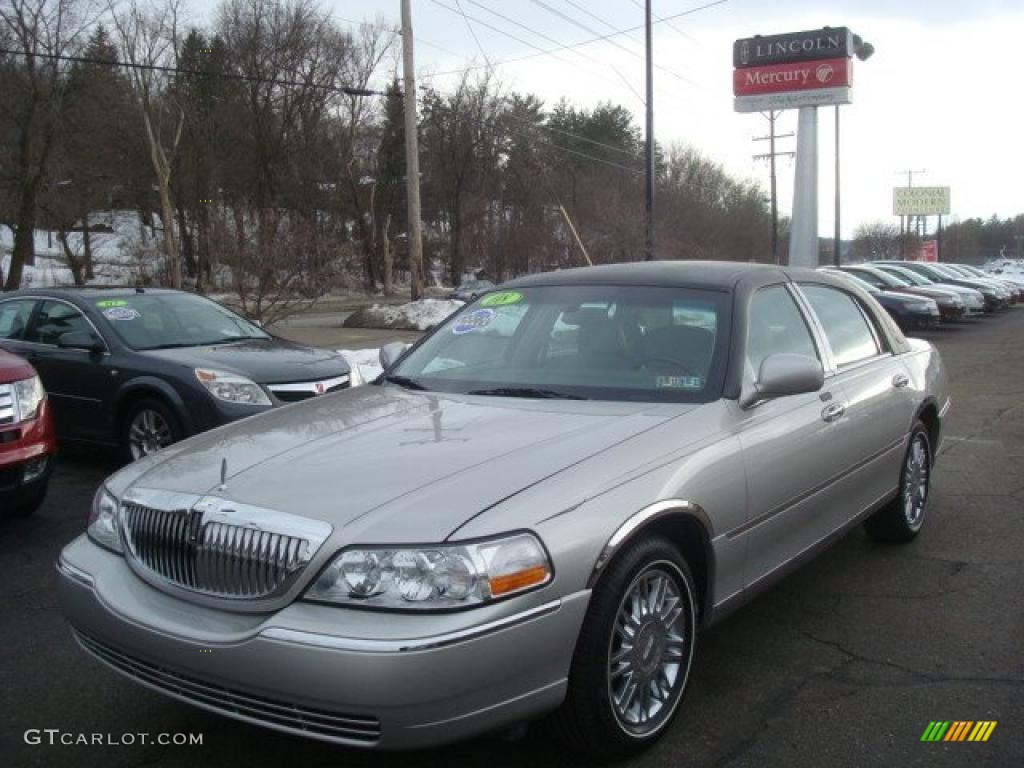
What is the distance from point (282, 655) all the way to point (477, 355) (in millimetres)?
1975

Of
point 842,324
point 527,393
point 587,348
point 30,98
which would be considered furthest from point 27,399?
point 30,98

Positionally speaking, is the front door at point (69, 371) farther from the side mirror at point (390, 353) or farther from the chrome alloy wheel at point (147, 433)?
the side mirror at point (390, 353)

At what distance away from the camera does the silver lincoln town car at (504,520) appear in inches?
98.0

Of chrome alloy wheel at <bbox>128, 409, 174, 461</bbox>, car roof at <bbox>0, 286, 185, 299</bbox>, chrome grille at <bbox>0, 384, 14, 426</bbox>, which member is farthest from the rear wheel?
chrome grille at <bbox>0, 384, 14, 426</bbox>

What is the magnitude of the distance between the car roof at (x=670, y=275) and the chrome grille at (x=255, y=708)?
2329 millimetres

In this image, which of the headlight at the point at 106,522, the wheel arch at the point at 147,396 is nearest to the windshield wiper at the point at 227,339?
the wheel arch at the point at 147,396

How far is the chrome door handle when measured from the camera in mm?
4078

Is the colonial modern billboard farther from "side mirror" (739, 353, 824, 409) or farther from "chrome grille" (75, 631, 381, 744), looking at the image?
"chrome grille" (75, 631, 381, 744)

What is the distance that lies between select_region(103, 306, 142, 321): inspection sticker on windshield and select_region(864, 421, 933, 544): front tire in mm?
5716

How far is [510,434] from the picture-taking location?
322 centimetres

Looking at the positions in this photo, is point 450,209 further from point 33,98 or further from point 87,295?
point 87,295

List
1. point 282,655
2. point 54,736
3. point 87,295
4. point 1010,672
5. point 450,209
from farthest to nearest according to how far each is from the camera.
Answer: point 450,209 < point 87,295 < point 1010,672 < point 54,736 < point 282,655

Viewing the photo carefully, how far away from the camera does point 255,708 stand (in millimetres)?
2564

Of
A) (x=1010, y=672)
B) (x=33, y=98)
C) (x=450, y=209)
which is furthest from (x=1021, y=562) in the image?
(x=450, y=209)
